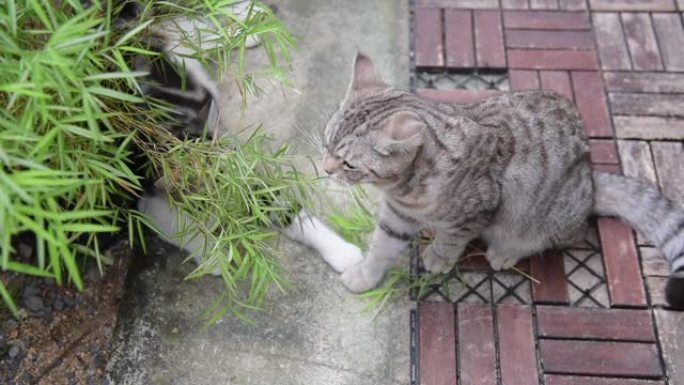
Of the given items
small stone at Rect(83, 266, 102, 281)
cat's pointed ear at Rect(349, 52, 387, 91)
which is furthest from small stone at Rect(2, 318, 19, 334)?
cat's pointed ear at Rect(349, 52, 387, 91)

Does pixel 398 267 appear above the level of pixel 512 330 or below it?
above

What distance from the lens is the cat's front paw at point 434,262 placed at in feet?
7.94

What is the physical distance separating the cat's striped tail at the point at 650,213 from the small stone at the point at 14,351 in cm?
200

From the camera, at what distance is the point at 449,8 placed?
10.5ft

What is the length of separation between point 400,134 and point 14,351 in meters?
1.42

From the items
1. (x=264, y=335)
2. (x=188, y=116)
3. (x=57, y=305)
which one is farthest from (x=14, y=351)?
(x=188, y=116)

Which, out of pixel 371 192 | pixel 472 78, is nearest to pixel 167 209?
pixel 371 192

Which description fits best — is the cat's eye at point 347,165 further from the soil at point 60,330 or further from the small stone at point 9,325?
the small stone at point 9,325

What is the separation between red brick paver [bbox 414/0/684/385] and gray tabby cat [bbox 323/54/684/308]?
0.14m

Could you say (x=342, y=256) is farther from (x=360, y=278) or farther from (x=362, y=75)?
(x=362, y=75)

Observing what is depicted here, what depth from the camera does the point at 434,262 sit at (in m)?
2.44

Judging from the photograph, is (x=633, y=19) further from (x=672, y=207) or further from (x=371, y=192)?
(x=371, y=192)

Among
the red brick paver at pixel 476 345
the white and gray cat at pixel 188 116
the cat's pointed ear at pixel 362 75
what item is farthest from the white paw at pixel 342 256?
the cat's pointed ear at pixel 362 75

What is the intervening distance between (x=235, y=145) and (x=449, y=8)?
4.97 ft
